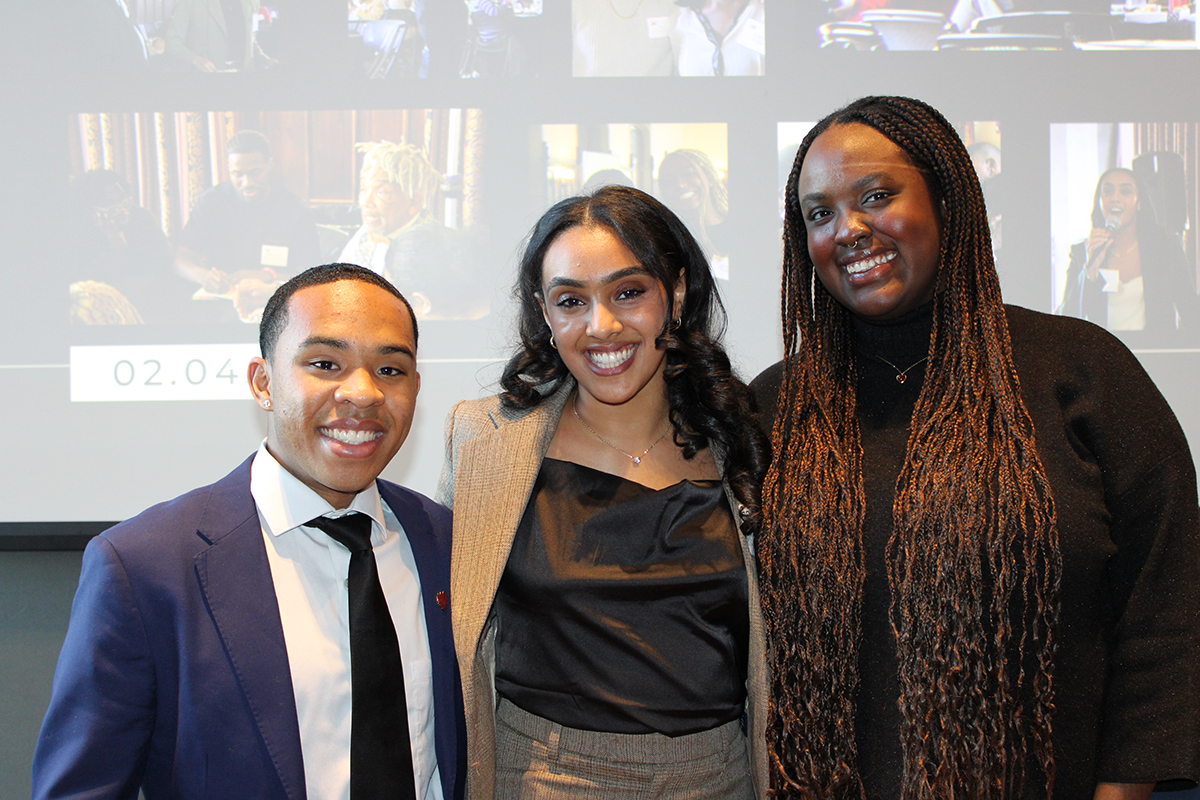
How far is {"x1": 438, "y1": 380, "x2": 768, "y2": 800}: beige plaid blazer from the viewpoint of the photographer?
4.95 ft

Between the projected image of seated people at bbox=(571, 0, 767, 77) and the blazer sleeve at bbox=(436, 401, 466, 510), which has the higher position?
the projected image of seated people at bbox=(571, 0, 767, 77)

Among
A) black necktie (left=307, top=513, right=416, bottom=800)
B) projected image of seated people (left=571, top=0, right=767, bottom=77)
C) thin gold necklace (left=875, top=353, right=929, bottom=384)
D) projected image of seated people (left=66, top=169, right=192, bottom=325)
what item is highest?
projected image of seated people (left=571, top=0, right=767, bottom=77)

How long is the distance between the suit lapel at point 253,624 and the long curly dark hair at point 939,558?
2.77 feet

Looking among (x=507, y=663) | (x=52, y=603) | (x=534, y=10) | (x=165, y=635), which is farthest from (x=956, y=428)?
(x=52, y=603)

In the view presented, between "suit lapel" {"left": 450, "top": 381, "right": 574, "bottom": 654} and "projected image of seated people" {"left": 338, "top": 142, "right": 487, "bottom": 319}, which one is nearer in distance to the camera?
"suit lapel" {"left": 450, "top": 381, "right": 574, "bottom": 654}

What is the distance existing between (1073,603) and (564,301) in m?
1.07

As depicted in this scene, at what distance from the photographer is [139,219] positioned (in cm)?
255

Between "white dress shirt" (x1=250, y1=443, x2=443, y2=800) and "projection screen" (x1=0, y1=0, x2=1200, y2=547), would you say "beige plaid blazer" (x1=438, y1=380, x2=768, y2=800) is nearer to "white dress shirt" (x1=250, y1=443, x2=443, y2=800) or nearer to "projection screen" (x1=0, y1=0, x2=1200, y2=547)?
"white dress shirt" (x1=250, y1=443, x2=443, y2=800)

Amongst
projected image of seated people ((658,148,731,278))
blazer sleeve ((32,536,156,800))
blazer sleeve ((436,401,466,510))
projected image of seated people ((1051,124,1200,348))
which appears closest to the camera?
blazer sleeve ((32,536,156,800))

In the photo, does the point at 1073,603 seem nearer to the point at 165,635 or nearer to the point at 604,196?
the point at 604,196

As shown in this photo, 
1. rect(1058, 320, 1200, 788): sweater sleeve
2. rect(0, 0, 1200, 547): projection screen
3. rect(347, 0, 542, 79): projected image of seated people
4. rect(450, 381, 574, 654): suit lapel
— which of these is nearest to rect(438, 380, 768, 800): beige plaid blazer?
rect(450, 381, 574, 654): suit lapel

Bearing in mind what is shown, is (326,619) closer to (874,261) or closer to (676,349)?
(676,349)

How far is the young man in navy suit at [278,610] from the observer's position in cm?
119

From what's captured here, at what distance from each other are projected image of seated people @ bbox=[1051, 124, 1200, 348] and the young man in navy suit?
208cm
